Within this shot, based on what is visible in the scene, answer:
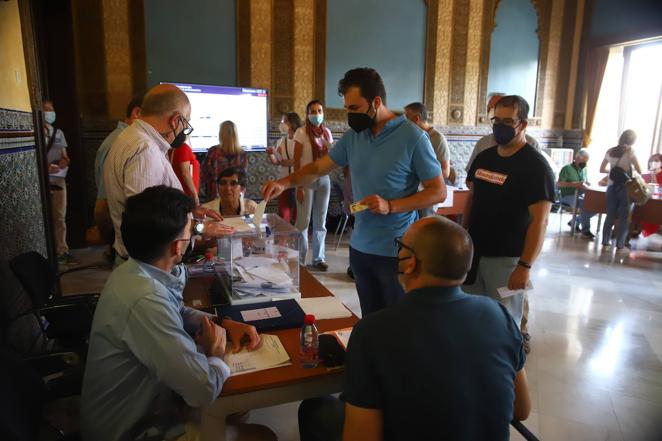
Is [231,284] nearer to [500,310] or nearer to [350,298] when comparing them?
[500,310]

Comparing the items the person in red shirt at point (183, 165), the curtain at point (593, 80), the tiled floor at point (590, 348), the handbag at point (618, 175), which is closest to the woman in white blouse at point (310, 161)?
the tiled floor at point (590, 348)

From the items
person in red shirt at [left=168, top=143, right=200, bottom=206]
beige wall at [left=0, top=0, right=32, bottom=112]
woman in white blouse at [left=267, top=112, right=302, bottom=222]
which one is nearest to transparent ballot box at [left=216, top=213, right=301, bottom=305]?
beige wall at [left=0, top=0, right=32, bottom=112]

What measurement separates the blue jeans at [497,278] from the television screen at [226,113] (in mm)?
3865

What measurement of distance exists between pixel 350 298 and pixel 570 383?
1.87 metres

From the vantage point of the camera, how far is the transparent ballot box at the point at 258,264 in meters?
2.06

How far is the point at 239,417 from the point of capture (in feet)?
7.32

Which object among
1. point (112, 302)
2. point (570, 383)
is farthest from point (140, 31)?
point (570, 383)

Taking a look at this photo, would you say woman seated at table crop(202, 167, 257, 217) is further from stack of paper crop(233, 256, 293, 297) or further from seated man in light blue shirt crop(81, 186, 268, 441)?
seated man in light blue shirt crop(81, 186, 268, 441)

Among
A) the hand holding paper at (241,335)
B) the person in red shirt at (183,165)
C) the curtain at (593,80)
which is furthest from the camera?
the curtain at (593,80)

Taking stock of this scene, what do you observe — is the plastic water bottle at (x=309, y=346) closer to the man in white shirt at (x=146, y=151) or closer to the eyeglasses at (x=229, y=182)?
the man in white shirt at (x=146, y=151)

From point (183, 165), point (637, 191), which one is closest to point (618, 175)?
point (637, 191)

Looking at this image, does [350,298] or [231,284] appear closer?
[231,284]

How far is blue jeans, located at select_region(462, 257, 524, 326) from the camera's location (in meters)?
2.44

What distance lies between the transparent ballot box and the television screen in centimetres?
365
